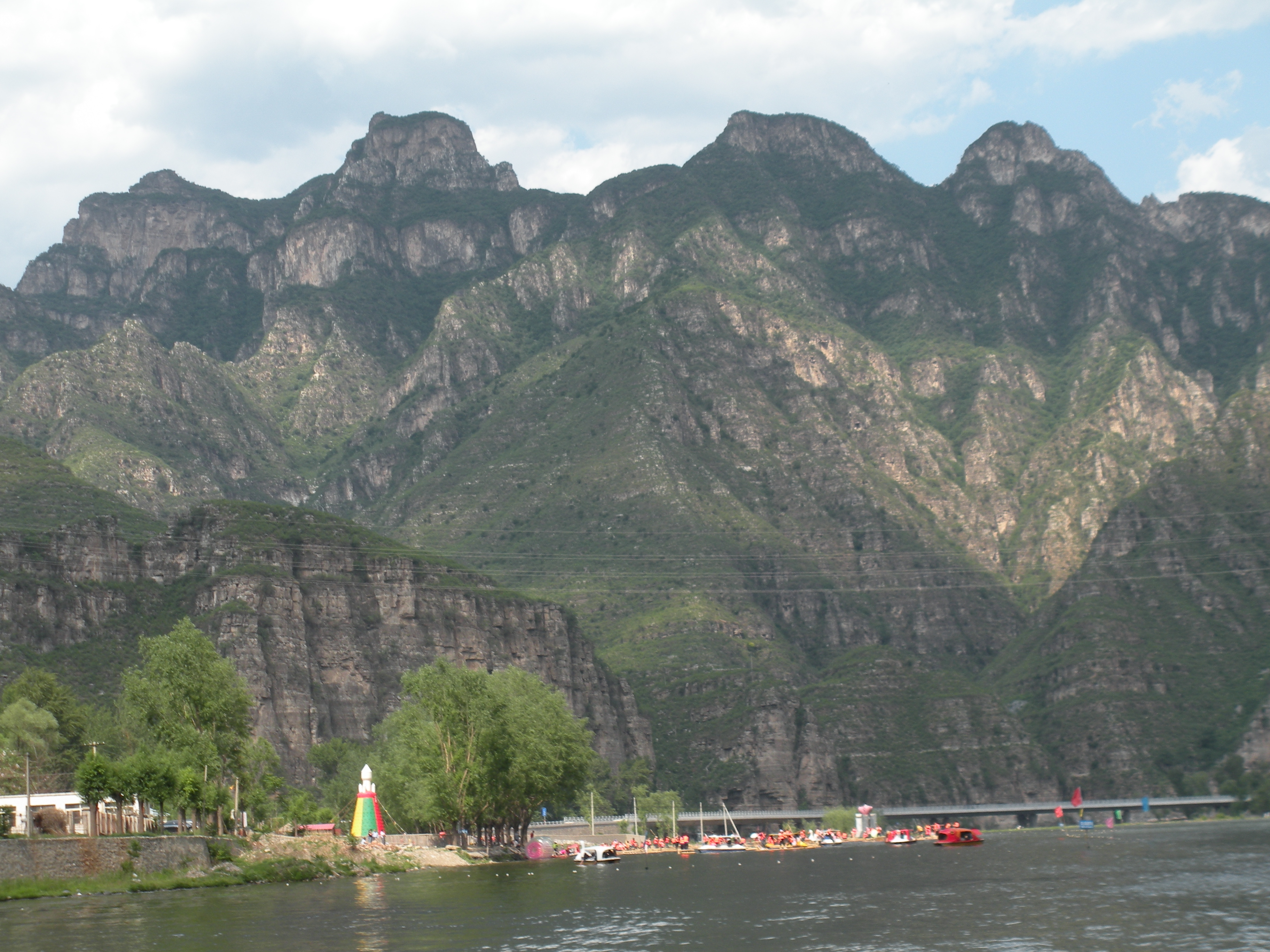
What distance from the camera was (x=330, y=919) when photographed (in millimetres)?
88062

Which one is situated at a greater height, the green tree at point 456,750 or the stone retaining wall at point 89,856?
the green tree at point 456,750

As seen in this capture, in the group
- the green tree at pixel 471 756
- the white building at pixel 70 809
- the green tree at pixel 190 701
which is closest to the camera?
the white building at pixel 70 809

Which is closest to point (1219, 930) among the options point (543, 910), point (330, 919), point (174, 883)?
point (543, 910)

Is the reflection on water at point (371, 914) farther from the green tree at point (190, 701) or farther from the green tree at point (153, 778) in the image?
the green tree at point (190, 701)

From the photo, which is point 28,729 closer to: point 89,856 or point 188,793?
point 188,793

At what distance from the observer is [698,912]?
315 feet

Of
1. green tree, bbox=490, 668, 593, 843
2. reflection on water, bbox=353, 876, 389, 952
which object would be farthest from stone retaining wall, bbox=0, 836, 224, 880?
green tree, bbox=490, 668, 593, 843

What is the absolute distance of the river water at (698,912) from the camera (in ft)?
250

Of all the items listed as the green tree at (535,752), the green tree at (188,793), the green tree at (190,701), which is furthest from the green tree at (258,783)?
the green tree at (535,752)

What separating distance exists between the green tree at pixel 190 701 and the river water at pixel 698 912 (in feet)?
55.0

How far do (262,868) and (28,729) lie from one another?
54.1m

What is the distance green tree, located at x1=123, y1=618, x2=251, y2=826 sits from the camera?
129000 millimetres

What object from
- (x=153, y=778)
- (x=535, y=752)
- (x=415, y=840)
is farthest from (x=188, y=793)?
(x=535, y=752)

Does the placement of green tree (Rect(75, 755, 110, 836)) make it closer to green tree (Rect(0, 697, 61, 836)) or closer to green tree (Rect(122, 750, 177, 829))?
green tree (Rect(122, 750, 177, 829))
